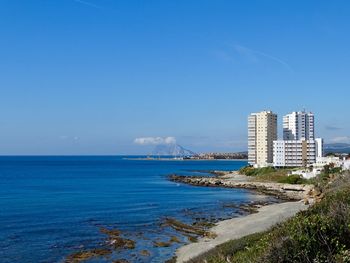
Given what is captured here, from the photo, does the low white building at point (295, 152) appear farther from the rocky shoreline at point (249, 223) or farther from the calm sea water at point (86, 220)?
the calm sea water at point (86, 220)

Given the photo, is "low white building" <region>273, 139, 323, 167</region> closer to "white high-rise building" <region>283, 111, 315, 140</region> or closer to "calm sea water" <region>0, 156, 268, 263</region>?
"white high-rise building" <region>283, 111, 315, 140</region>

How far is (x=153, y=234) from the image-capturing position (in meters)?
38.0

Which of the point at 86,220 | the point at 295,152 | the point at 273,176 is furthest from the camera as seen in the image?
the point at 295,152

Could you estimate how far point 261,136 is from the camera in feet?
537

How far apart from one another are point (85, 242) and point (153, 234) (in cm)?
634

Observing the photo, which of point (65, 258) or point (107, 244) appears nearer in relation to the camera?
point (65, 258)

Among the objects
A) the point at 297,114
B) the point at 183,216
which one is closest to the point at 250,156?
the point at 297,114

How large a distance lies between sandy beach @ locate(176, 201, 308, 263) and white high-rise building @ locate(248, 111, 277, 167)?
10916 centimetres

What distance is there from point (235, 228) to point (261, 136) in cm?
12725

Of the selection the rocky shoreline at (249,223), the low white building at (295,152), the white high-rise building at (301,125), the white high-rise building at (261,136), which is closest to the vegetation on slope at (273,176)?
the rocky shoreline at (249,223)

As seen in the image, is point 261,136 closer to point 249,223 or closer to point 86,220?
point 249,223

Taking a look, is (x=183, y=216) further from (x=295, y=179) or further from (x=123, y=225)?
(x=295, y=179)

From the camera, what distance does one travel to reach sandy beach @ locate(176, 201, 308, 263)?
3045 centimetres

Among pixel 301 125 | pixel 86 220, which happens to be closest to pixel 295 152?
pixel 301 125
